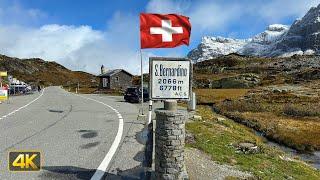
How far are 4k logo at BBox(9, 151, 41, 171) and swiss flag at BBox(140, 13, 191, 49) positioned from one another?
165 inches

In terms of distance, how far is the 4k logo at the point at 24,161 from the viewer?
984 cm

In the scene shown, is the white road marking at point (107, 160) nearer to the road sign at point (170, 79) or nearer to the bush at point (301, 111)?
the road sign at point (170, 79)

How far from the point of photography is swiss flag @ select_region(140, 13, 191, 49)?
978cm

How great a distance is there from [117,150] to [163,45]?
4.16m

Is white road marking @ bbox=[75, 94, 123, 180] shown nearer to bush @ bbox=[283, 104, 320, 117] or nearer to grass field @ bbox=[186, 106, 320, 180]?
grass field @ bbox=[186, 106, 320, 180]

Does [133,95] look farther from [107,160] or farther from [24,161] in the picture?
[24,161]

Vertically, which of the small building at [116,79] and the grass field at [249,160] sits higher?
the small building at [116,79]

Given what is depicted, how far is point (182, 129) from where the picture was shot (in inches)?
359

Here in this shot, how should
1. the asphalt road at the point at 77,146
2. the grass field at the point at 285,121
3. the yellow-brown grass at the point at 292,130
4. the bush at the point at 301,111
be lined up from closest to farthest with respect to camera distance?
the asphalt road at the point at 77,146
the yellow-brown grass at the point at 292,130
the grass field at the point at 285,121
the bush at the point at 301,111

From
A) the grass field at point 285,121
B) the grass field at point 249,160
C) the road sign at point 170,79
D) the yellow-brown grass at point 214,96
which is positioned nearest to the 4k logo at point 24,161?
the road sign at point 170,79

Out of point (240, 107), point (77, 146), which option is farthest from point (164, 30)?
point (240, 107)

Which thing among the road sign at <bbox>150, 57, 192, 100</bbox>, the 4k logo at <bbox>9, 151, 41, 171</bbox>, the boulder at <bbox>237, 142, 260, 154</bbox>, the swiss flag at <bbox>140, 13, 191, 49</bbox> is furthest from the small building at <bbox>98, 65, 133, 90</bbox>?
the road sign at <bbox>150, 57, 192, 100</bbox>

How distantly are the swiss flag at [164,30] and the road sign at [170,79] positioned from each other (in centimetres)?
68

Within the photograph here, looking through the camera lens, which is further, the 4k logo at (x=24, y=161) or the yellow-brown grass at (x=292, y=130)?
the yellow-brown grass at (x=292, y=130)
